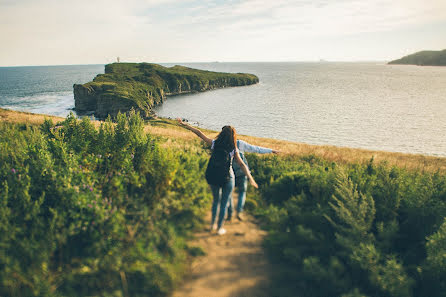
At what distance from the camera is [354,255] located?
4191 millimetres

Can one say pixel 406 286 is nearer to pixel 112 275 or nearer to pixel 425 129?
pixel 112 275

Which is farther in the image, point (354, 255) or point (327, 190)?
point (327, 190)

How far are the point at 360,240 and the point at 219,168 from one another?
10.2 feet

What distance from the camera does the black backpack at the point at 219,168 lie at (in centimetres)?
544

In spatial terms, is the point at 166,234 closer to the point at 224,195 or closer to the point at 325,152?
the point at 224,195

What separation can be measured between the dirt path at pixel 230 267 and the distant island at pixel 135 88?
5630 centimetres

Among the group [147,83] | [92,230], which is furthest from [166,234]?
[147,83]

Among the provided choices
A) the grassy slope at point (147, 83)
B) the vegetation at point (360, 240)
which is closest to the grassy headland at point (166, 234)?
the vegetation at point (360, 240)

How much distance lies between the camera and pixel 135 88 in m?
87.4

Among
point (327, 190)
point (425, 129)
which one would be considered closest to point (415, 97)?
point (425, 129)

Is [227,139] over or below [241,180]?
over

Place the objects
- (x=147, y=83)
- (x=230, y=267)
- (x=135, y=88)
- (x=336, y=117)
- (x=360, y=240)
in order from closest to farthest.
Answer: (x=360, y=240)
(x=230, y=267)
(x=336, y=117)
(x=135, y=88)
(x=147, y=83)

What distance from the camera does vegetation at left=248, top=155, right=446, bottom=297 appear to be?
3.93 meters

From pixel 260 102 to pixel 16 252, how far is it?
306ft
